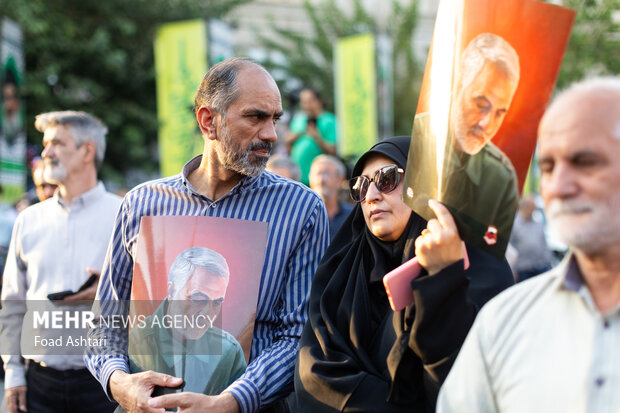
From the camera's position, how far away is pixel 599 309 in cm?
187

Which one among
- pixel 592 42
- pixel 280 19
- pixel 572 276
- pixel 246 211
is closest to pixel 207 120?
pixel 246 211

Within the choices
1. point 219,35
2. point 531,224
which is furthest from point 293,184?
point 219,35

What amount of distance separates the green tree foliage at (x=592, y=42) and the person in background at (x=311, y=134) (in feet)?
38.1

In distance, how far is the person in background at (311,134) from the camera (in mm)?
8836

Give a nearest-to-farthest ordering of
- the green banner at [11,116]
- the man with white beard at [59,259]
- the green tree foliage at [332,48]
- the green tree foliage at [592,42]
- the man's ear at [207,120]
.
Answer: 1. the man's ear at [207,120]
2. the man with white beard at [59,259]
3. the green banner at [11,116]
4. the green tree foliage at [592,42]
5. the green tree foliage at [332,48]

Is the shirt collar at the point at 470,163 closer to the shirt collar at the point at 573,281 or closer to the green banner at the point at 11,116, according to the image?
the shirt collar at the point at 573,281

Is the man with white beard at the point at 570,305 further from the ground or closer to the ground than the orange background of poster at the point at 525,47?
closer to the ground

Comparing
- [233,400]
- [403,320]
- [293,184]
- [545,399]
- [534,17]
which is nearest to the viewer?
[545,399]

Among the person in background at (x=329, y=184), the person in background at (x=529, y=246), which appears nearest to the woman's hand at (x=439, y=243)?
the person in background at (x=329, y=184)

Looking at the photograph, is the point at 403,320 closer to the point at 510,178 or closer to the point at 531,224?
the point at 510,178

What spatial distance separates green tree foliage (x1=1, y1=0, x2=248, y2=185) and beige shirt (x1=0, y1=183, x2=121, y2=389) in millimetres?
11111

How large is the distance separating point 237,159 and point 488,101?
1354 millimetres

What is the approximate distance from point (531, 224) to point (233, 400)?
9810 mm

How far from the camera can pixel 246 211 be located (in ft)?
10.7
